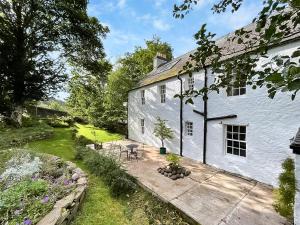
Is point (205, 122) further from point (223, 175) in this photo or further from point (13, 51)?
point (13, 51)

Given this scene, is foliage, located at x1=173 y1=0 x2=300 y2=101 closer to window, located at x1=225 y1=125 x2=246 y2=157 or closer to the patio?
the patio

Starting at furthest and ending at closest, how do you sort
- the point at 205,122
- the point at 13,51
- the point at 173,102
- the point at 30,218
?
the point at 13,51
the point at 173,102
the point at 205,122
the point at 30,218

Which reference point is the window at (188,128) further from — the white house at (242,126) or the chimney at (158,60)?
the chimney at (158,60)

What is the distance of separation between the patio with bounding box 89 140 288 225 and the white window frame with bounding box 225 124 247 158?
1.11 metres

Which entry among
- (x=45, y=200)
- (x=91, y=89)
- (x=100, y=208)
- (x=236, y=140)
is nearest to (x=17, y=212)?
(x=45, y=200)

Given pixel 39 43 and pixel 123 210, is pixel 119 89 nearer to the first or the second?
pixel 39 43

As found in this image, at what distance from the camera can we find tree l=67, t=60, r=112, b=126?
66.9 feet

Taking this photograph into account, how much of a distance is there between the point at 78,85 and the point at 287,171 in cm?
1999

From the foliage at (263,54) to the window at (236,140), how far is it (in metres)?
6.66

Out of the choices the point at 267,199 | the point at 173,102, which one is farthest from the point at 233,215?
the point at 173,102

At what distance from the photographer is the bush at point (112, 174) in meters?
6.61

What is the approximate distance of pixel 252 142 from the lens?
7820 millimetres

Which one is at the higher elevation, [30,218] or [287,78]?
[287,78]

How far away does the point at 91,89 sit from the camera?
2125 centimetres
